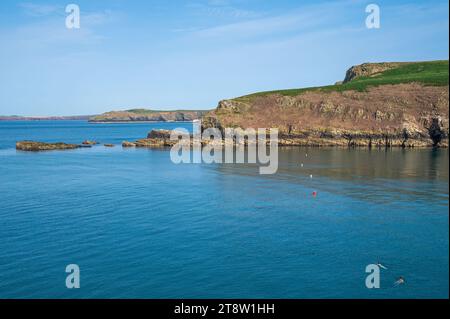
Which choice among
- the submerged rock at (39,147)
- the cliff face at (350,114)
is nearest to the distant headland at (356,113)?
the cliff face at (350,114)

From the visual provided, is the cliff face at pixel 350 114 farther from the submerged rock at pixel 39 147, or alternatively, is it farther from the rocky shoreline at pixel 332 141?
the submerged rock at pixel 39 147

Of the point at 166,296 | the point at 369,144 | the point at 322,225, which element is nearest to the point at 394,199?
the point at 322,225

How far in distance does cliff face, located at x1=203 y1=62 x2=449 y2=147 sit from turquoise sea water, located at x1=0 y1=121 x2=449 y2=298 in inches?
2005

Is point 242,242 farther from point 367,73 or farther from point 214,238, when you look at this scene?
point 367,73

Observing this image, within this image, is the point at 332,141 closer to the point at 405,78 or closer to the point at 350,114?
the point at 350,114

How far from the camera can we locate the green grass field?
148000mm

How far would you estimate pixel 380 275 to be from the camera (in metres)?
33.3

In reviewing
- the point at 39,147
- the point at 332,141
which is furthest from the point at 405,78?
the point at 39,147

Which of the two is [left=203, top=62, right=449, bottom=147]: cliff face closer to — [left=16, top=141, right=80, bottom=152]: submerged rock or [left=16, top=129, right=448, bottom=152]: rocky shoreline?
[left=16, top=129, right=448, bottom=152]: rocky shoreline

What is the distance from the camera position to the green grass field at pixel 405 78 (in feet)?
486

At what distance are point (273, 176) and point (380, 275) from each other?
49.5 m

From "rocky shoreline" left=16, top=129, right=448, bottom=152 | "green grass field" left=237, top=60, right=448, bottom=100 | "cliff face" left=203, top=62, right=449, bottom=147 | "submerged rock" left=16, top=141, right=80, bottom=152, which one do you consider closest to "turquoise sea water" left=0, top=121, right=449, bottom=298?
"rocky shoreline" left=16, top=129, right=448, bottom=152
